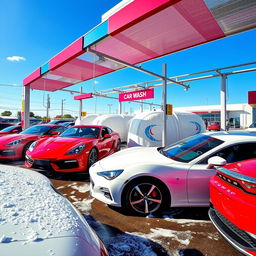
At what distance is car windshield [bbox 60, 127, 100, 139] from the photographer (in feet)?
19.2

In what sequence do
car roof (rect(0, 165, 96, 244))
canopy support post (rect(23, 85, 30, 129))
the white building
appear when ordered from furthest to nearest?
the white building
canopy support post (rect(23, 85, 30, 129))
car roof (rect(0, 165, 96, 244))

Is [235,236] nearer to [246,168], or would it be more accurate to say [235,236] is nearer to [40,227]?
[246,168]

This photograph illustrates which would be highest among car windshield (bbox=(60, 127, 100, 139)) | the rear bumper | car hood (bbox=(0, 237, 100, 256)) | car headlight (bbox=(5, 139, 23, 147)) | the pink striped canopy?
the pink striped canopy

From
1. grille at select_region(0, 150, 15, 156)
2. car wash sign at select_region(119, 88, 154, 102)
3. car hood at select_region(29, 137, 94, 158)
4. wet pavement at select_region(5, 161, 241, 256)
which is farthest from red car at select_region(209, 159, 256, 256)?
grille at select_region(0, 150, 15, 156)

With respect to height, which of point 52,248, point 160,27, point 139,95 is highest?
point 160,27

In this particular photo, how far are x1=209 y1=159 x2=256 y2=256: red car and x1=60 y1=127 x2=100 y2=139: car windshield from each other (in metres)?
4.24

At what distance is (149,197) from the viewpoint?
111 inches

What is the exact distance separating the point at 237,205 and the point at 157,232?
1106mm

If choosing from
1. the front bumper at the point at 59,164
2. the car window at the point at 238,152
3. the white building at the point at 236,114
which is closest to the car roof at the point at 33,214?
the car window at the point at 238,152

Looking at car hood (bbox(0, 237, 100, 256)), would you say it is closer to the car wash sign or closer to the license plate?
the license plate

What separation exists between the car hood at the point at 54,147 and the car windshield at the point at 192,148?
264cm

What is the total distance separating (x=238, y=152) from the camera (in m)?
2.91

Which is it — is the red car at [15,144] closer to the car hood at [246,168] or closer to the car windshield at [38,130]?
the car windshield at [38,130]

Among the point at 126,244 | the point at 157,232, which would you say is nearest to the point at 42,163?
the point at 126,244
